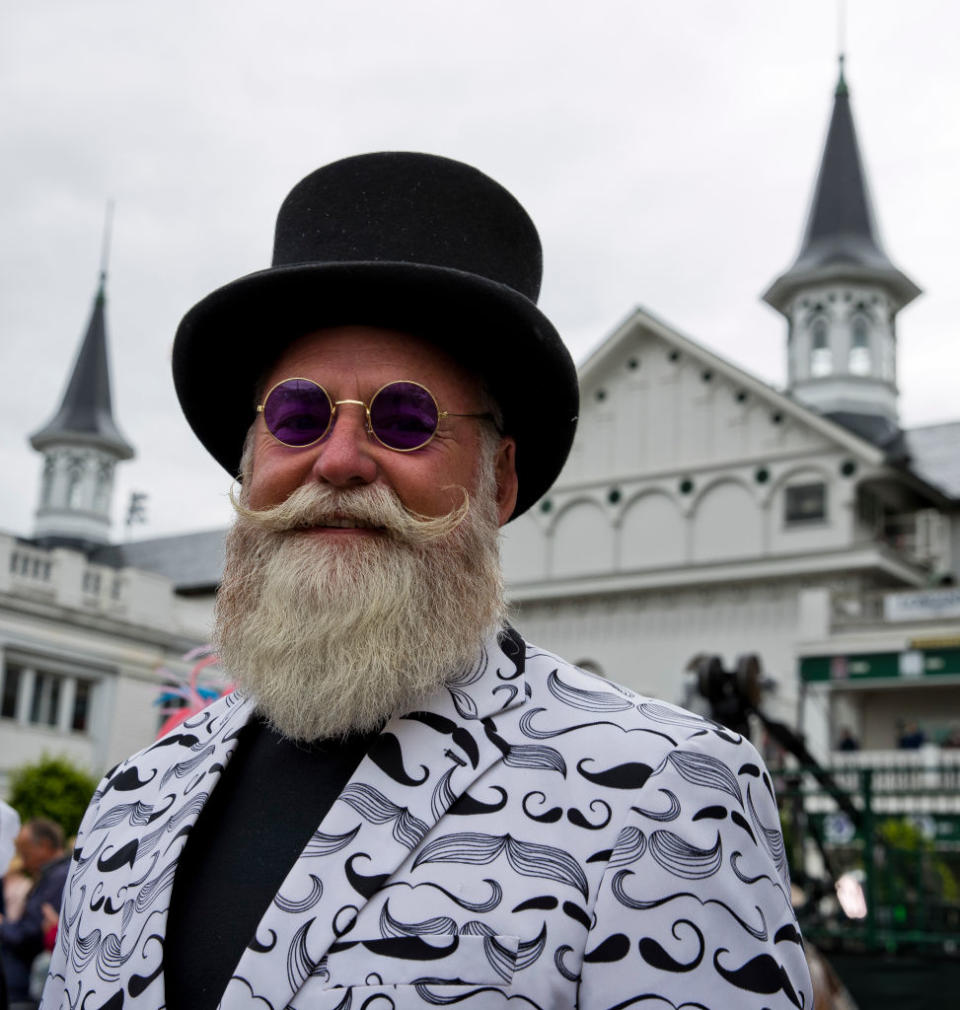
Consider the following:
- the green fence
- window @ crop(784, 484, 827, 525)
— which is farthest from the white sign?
the green fence

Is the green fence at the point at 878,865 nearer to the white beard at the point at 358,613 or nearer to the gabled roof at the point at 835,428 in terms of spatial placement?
the white beard at the point at 358,613

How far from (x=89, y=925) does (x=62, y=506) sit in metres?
60.4

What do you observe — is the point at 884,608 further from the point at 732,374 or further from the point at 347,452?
the point at 347,452

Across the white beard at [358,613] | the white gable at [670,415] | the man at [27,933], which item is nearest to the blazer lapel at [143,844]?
the white beard at [358,613]

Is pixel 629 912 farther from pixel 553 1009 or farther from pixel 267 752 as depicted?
pixel 267 752

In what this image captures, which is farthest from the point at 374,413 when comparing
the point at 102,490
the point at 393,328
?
the point at 102,490

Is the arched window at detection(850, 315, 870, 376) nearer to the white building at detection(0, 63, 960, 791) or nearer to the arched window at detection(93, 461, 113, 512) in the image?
the white building at detection(0, 63, 960, 791)

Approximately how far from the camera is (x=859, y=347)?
42500 mm

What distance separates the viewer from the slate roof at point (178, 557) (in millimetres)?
50469

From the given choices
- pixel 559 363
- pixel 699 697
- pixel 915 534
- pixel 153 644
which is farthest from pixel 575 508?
pixel 559 363

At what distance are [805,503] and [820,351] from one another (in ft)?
33.4

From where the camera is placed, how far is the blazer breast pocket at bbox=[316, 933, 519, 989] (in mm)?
1650

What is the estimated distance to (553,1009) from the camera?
165 cm

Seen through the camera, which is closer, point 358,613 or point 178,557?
point 358,613
